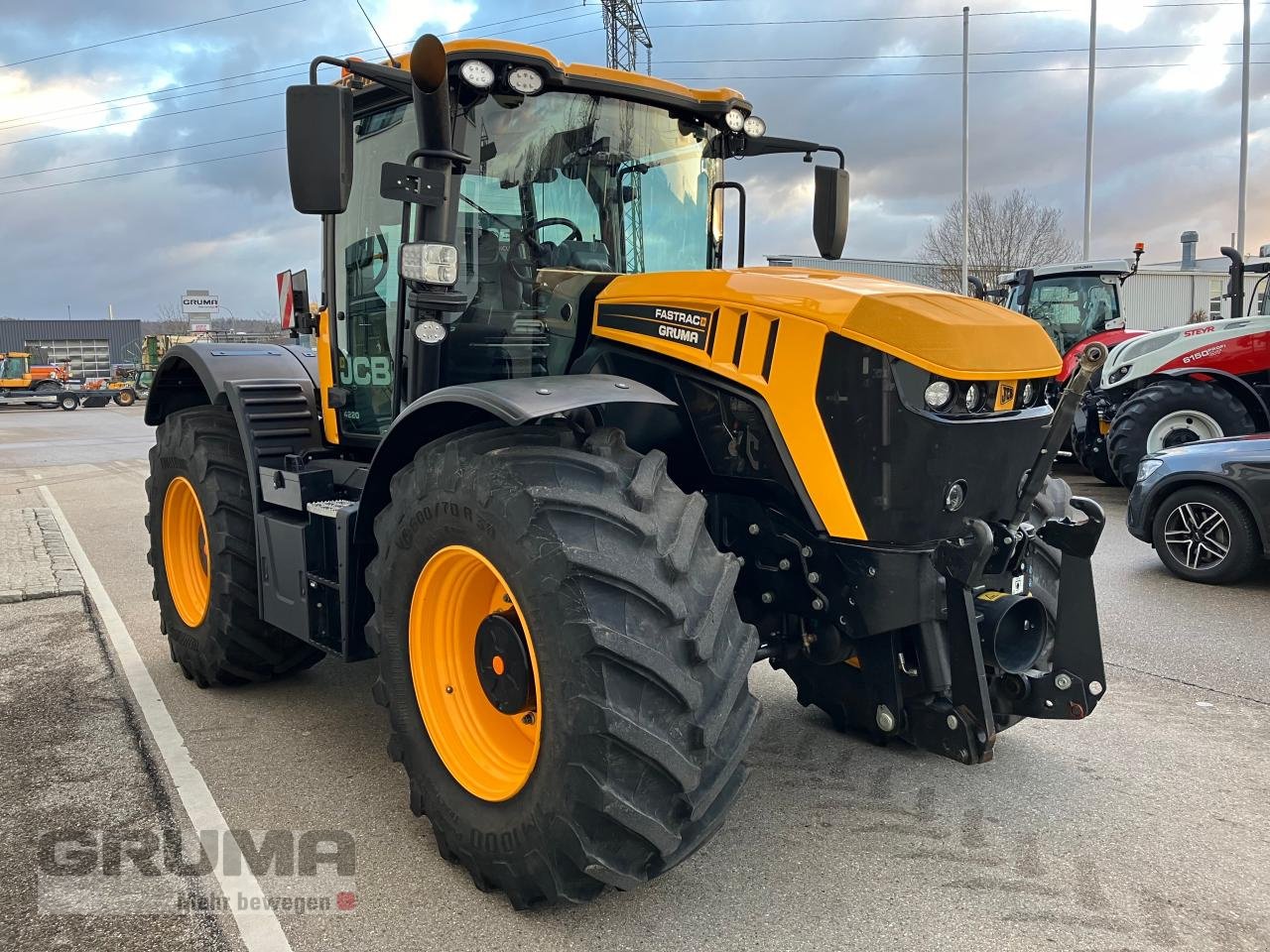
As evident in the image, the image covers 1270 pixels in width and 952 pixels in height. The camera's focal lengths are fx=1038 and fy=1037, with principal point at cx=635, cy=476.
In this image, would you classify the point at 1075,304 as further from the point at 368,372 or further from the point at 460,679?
the point at 460,679

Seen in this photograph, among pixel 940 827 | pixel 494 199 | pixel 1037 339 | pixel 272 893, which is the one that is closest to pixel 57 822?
pixel 272 893

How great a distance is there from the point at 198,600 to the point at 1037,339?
167 inches

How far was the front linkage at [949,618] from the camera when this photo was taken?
320 centimetres

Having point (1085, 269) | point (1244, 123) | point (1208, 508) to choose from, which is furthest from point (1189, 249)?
point (1208, 508)

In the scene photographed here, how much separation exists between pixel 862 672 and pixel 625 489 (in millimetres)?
1255

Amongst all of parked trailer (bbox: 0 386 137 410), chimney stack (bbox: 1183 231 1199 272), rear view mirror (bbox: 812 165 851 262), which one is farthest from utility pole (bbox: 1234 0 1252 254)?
parked trailer (bbox: 0 386 137 410)

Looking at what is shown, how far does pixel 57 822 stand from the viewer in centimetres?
367

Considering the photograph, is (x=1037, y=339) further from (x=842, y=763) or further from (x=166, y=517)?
(x=166, y=517)

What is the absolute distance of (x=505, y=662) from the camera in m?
3.14

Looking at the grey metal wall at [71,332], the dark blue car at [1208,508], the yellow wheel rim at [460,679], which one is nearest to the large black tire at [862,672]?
the yellow wheel rim at [460,679]

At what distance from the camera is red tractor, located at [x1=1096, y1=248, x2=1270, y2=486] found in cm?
1034

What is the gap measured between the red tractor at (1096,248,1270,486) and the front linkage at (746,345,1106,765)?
7.81 meters

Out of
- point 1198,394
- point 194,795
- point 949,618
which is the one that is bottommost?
point 194,795

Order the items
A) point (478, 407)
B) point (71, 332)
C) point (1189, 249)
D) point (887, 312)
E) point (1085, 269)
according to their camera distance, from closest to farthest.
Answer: point (887, 312), point (478, 407), point (1085, 269), point (1189, 249), point (71, 332)
